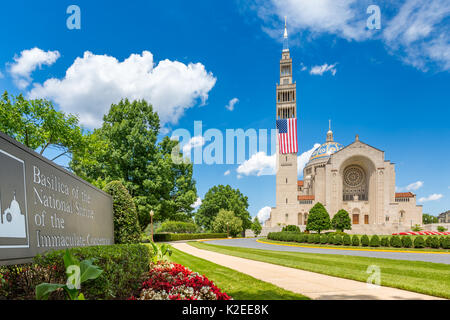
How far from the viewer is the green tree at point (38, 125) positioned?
72.4ft

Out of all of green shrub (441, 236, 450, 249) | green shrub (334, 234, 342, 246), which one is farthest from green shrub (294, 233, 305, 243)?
green shrub (441, 236, 450, 249)

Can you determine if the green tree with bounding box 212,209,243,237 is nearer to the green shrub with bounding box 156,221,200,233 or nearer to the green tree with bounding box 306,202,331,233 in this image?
the green shrub with bounding box 156,221,200,233

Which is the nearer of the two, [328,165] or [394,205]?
[394,205]

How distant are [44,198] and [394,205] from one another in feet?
245

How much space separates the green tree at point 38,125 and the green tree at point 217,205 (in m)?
46.2

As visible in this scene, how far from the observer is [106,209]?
33.2ft

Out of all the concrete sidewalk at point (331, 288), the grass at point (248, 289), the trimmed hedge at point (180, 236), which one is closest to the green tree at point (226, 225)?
the trimmed hedge at point (180, 236)

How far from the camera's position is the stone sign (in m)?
3.60

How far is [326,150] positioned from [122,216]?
88214 millimetres

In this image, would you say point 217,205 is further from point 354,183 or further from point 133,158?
point 133,158

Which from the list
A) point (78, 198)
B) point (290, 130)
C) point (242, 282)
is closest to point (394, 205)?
point (290, 130)

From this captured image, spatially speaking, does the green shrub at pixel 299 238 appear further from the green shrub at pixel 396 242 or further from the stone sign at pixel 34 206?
the stone sign at pixel 34 206

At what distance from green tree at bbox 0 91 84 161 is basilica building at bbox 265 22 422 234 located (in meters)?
52.7
